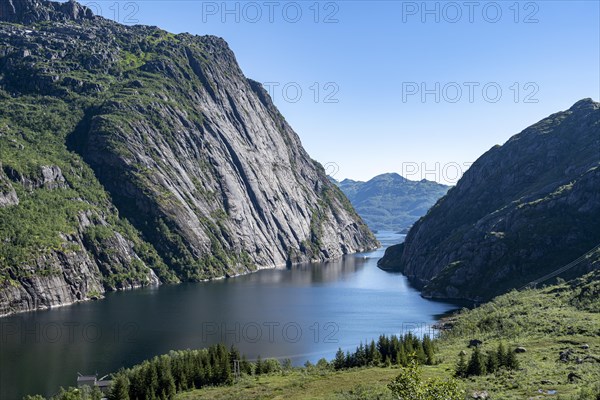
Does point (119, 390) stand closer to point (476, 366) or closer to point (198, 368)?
point (198, 368)

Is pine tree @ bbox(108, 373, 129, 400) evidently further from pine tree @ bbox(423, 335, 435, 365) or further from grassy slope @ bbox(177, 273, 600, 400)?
pine tree @ bbox(423, 335, 435, 365)

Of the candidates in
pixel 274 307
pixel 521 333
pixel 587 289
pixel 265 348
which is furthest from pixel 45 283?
pixel 587 289

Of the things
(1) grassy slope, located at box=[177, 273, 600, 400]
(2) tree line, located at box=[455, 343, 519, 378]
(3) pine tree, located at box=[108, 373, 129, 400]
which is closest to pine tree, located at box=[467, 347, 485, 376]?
(2) tree line, located at box=[455, 343, 519, 378]

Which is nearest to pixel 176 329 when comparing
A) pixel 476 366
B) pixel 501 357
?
pixel 476 366

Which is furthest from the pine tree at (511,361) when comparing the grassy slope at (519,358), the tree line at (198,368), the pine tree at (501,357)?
the tree line at (198,368)

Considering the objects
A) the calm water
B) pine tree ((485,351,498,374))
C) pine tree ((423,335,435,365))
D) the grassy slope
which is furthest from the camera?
the calm water

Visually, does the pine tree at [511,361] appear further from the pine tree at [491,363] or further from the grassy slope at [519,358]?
the pine tree at [491,363]
